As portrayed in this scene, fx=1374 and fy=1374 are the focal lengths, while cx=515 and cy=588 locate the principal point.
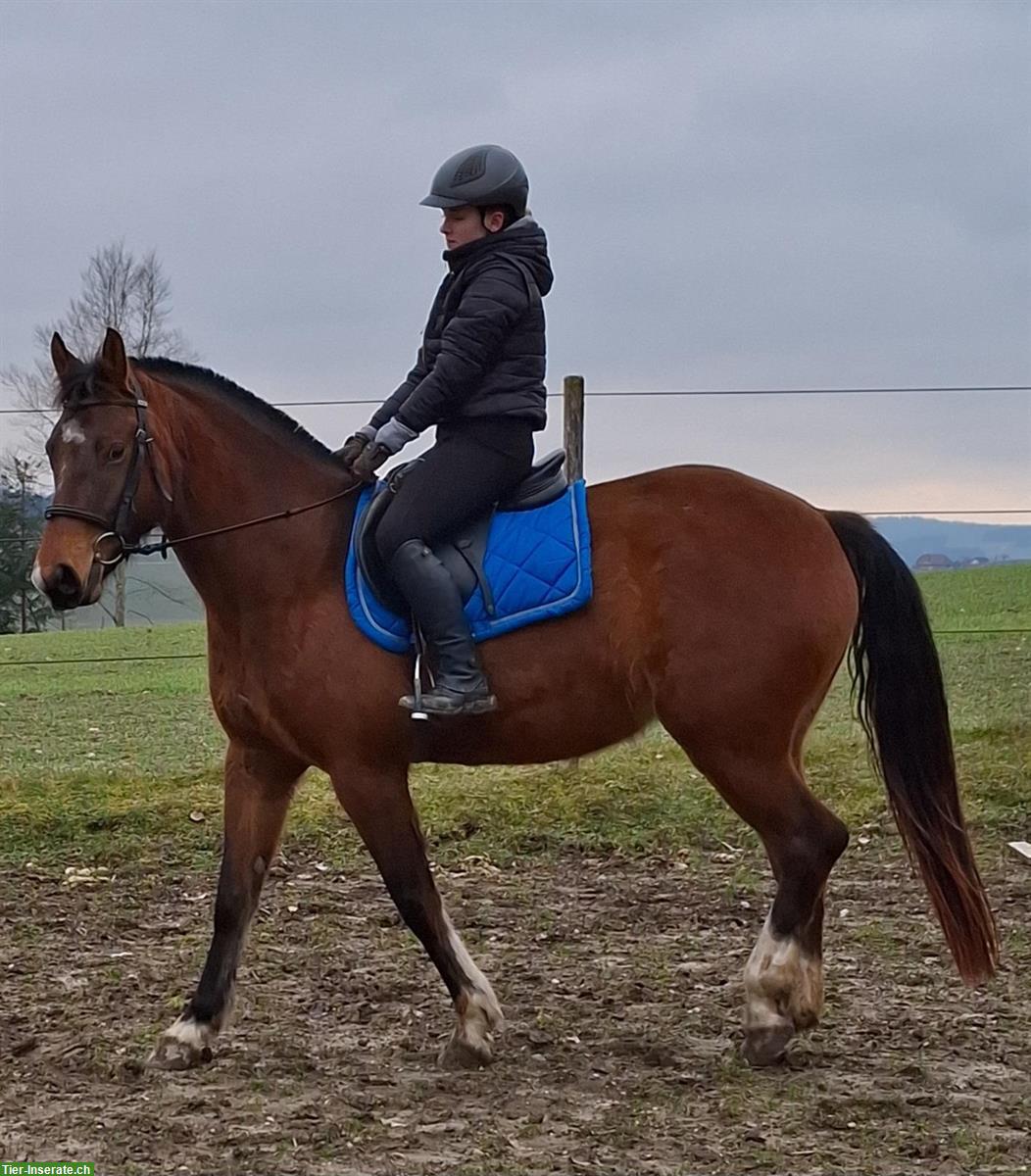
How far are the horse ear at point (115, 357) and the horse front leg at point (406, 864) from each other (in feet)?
4.49

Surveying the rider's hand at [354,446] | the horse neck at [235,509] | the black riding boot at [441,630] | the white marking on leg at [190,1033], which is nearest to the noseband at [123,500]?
the horse neck at [235,509]

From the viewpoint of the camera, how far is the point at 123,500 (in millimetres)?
4141

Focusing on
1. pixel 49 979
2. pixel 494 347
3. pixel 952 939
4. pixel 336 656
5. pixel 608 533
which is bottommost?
pixel 49 979

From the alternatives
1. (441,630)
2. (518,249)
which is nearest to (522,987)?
(441,630)

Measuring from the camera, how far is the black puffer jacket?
4250 millimetres

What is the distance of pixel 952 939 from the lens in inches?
170

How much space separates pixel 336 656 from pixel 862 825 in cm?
394

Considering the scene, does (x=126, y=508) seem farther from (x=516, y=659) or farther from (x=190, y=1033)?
(x=190, y=1033)

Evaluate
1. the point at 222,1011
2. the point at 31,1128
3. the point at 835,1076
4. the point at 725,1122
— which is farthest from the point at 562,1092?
the point at 31,1128

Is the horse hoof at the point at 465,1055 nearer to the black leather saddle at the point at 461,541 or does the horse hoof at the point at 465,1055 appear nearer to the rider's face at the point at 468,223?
the black leather saddle at the point at 461,541

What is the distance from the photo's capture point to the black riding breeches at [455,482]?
426 centimetres

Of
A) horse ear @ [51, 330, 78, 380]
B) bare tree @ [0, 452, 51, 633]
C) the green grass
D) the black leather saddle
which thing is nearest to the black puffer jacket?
the black leather saddle

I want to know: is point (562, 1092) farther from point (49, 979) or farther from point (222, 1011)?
point (49, 979)

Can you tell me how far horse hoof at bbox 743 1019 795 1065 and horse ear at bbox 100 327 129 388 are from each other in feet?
8.99
